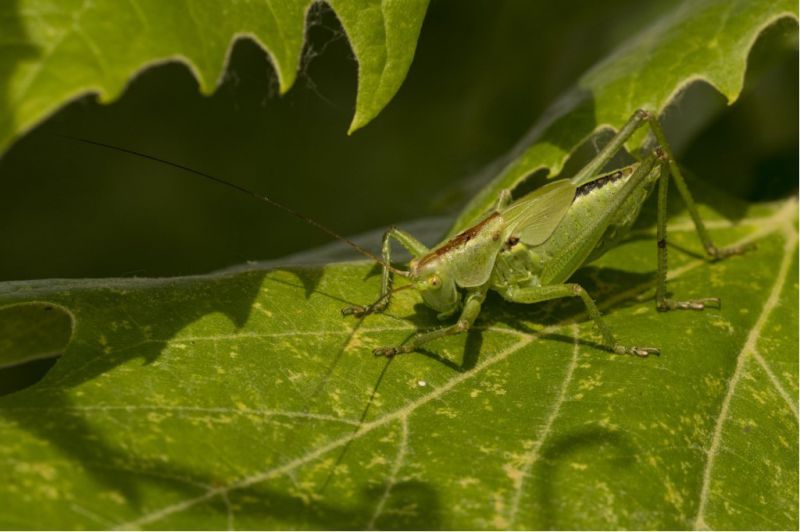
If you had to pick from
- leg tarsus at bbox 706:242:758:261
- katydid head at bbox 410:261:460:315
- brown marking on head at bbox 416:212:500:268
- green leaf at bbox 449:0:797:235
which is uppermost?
green leaf at bbox 449:0:797:235

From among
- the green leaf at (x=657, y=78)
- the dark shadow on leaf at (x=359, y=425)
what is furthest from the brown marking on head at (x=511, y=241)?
the dark shadow on leaf at (x=359, y=425)

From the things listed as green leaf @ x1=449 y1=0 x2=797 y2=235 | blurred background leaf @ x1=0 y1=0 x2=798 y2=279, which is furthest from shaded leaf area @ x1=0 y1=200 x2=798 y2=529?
blurred background leaf @ x1=0 y1=0 x2=798 y2=279

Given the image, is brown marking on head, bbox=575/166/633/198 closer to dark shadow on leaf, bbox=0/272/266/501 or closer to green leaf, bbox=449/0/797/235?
green leaf, bbox=449/0/797/235

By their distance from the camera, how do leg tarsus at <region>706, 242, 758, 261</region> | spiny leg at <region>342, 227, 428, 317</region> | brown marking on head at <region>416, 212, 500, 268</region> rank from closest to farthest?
spiny leg at <region>342, 227, 428, 317</region>
brown marking on head at <region>416, 212, 500, 268</region>
leg tarsus at <region>706, 242, 758, 261</region>

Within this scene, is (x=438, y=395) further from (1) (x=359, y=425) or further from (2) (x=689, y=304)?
(2) (x=689, y=304)

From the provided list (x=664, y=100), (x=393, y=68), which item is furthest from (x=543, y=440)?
(x=664, y=100)

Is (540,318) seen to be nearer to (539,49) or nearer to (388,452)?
(388,452)
